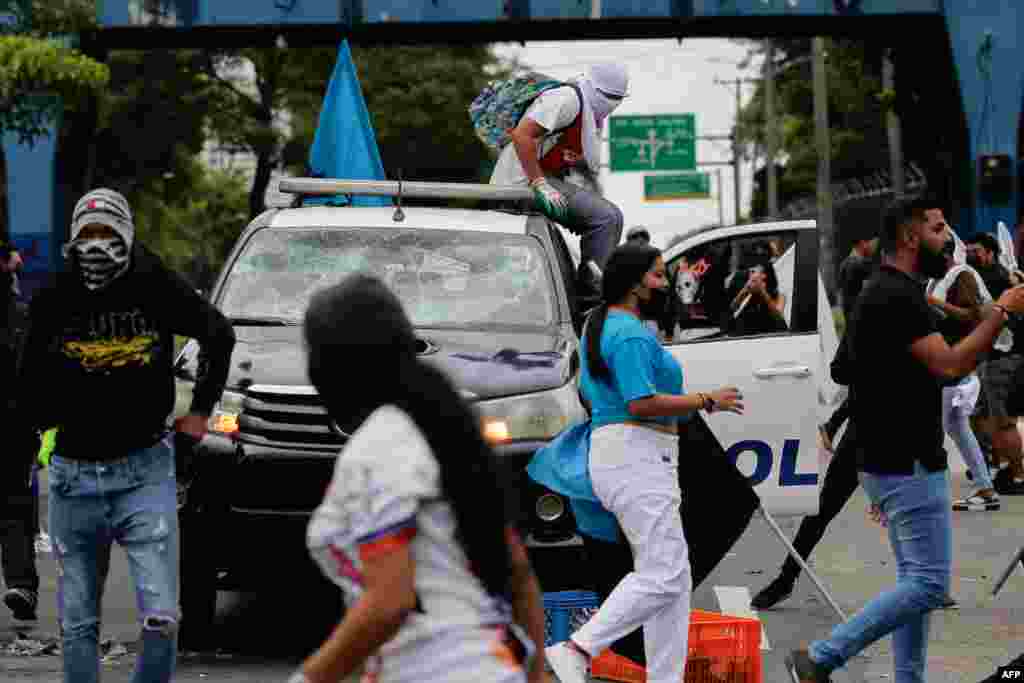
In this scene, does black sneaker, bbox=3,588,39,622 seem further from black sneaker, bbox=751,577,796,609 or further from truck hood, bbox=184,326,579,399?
black sneaker, bbox=751,577,796,609

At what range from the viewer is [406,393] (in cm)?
355

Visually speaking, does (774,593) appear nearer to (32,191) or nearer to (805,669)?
(805,669)

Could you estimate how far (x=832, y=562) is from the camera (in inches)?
446

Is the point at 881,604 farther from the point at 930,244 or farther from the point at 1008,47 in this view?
the point at 1008,47

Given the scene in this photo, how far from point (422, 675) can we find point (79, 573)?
283cm

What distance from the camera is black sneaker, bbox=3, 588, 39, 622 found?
8711 mm

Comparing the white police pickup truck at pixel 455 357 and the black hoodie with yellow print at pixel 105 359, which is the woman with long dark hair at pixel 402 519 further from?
the white police pickup truck at pixel 455 357

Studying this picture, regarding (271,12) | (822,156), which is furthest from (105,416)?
(822,156)

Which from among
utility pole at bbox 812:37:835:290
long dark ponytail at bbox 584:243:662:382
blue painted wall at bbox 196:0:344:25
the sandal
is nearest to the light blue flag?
the sandal

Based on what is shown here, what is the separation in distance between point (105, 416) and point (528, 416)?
7.81 ft

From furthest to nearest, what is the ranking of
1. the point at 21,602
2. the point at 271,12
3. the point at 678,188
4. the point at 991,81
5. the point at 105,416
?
the point at 678,188 < the point at 991,81 < the point at 271,12 < the point at 21,602 < the point at 105,416

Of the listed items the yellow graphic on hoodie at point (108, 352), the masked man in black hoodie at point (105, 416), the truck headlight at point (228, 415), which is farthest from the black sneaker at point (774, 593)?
the yellow graphic on hoodie at point (108, 352)

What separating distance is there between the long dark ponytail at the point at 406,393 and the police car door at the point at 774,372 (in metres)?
5.81

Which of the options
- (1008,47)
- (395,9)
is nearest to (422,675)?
(395,9)
